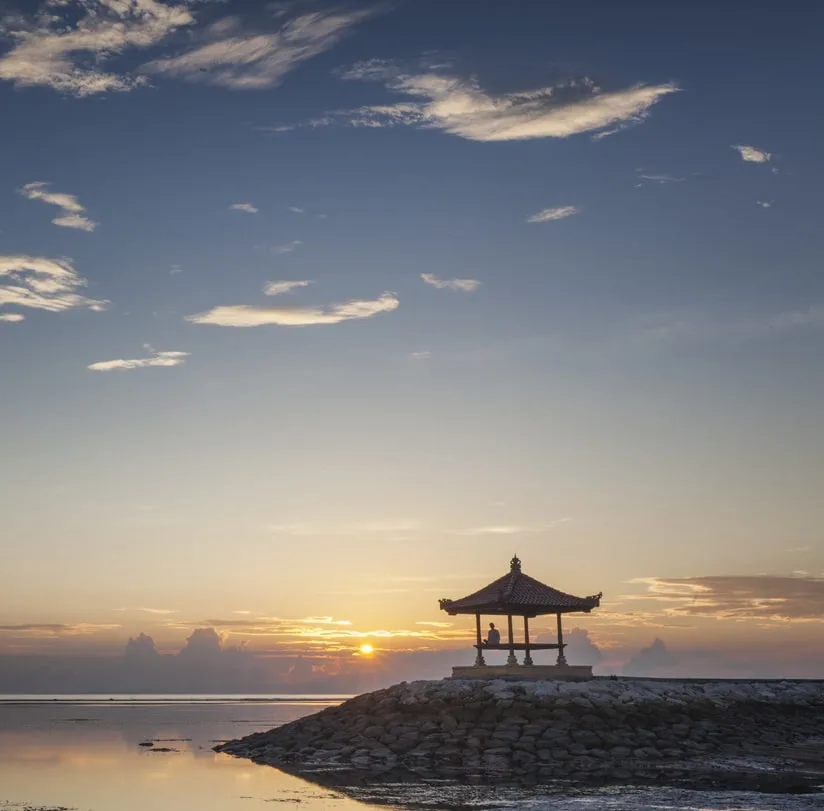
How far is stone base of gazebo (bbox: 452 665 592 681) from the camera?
177 ft

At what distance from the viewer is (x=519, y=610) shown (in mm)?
55188

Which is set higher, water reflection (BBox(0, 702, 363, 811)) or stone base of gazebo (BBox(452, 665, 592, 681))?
stone base of gazebo (BBox(452, 665, 592, 681))

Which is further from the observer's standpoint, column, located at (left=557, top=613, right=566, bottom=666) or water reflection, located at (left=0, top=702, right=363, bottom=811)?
column, located at (left=557, top=613, right=566, bottom=666)

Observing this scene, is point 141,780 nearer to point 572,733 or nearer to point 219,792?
point 219,792

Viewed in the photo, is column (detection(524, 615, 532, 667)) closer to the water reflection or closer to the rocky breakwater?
the rocky breakwater

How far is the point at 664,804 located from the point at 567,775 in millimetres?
9302

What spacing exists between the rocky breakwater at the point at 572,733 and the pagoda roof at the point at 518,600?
14.5 ft

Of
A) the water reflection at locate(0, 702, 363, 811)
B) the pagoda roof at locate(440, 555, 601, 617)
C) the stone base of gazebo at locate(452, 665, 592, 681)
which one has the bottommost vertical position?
the water reflection at locate(0, 702, 363, 811)

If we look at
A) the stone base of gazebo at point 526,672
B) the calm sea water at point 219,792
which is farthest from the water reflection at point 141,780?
the stone base of gazebo at point 526,672

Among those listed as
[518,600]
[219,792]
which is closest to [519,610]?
[518,600]

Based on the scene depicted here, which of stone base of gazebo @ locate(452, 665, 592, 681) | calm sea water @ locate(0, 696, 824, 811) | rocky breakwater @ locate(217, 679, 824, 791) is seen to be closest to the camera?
calm sea water @ locate(0, 696, 824, 811)

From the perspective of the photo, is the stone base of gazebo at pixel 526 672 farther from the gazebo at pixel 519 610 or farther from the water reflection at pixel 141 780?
the water reflection at pixel 141 780

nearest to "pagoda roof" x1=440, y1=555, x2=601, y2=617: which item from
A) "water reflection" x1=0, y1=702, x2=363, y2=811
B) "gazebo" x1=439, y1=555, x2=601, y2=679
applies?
"gazebo" x1=439, y1=555, x2=601, y2=679

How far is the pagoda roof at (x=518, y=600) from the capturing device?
54.3 m
